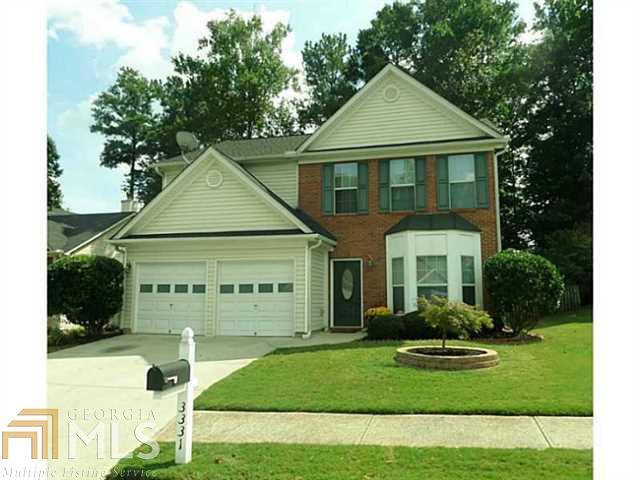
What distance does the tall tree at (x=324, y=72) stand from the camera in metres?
33.5

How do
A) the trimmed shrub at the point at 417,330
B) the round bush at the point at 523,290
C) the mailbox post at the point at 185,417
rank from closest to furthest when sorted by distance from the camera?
the mailbox post at the point at 185,417, the round bush at the point at 523,290, the trimmed shrub at the point at 417,330

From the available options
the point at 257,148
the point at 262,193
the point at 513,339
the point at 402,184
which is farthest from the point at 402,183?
the point at 513,339

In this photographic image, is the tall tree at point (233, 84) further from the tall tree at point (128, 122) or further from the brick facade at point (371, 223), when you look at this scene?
the brick facade at point (371, 223)

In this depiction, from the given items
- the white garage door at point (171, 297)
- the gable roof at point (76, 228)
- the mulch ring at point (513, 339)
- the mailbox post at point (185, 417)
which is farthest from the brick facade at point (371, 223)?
the mailbox post at point (185, 417)

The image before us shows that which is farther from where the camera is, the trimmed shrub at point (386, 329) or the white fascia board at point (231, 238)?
the white fascia board at point (231, 238)

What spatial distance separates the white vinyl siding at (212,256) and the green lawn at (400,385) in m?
3.61

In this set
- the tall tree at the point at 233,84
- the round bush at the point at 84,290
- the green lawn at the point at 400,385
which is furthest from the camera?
the tall tree at the point at 233,84

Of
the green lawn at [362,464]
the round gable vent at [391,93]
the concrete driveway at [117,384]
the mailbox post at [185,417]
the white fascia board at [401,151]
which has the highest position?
the round gable vent at [391,93]

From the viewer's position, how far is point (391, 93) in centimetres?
1630

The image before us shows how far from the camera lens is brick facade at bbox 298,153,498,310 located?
602 inches

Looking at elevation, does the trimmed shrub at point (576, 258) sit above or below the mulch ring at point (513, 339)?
above

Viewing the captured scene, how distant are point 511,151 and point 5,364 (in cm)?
2782
